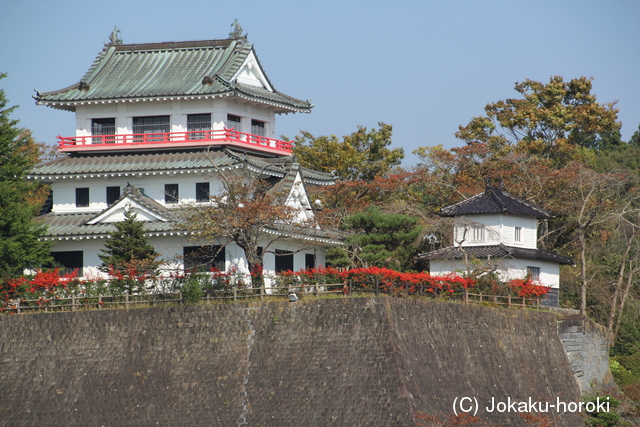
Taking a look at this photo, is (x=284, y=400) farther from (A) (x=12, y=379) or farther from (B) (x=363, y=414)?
(A) (x=12, y=379)

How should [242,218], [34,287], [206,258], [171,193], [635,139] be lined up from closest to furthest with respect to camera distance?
[242,218], [34,287], [206,258], [171,193], [635,139]

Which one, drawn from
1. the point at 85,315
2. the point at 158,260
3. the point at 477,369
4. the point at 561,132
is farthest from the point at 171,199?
the point at 561,132

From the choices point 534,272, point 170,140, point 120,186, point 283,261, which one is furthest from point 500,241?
point 120,186

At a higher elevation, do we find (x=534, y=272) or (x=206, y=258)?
(x=206, y=258)

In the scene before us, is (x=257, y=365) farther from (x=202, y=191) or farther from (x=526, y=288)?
(x=526, y=288)

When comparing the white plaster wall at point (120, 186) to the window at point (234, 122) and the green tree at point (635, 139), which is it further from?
the green tree at point (635, 139)

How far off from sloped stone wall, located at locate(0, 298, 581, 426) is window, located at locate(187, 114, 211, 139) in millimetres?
12126

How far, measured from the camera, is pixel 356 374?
33.4m

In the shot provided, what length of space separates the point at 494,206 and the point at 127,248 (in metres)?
16.0

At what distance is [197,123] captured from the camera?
4725 cm

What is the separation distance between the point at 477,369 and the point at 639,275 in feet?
53.4

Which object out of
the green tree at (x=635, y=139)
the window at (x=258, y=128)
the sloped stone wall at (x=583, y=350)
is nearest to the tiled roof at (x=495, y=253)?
the sloped stone wall at (x=583, y=350)

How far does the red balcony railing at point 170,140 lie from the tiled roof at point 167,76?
1.68 metres

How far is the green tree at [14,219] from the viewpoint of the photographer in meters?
41.6
